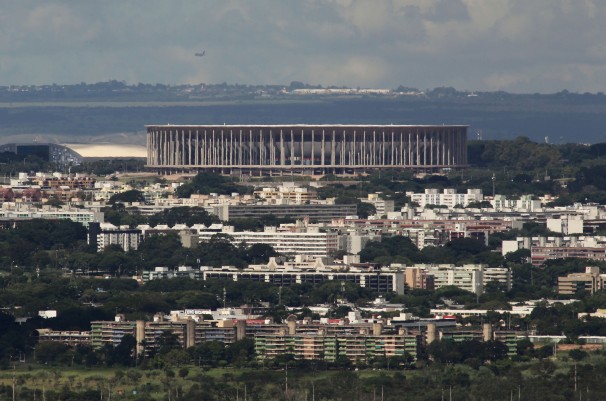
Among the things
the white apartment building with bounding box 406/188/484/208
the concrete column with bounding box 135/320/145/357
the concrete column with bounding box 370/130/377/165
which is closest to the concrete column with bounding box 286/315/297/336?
the concrete column with bounding box 135/320/145/357

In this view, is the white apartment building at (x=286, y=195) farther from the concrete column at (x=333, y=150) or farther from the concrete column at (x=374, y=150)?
the concrete column at (x=374, y=150)

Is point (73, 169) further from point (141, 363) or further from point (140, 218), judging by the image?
point (141, 363)

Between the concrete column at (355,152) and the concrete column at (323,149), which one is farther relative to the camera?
the concrete column at (355,152)

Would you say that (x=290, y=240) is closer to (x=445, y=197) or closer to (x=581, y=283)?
(x=581, y=283)

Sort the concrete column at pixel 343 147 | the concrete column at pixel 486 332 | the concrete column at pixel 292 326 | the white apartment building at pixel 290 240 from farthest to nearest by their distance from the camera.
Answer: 1. the concrete column at pixel 343 147
2. the white apartment building at pixel 290 240
3. the concrete column at pixel 292 326
4. the concrete column at pixel 486 332

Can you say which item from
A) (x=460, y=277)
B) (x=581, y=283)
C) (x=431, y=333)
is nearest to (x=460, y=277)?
(x=460, y=277)

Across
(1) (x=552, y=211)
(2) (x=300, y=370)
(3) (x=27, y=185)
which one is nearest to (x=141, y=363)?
(2) (x=300, y=370)

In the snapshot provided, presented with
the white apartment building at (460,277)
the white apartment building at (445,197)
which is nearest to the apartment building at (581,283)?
the white apartment building at (460,277)
